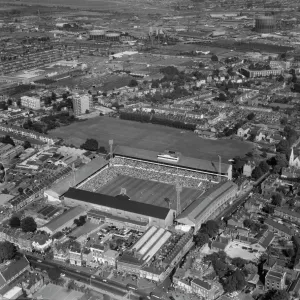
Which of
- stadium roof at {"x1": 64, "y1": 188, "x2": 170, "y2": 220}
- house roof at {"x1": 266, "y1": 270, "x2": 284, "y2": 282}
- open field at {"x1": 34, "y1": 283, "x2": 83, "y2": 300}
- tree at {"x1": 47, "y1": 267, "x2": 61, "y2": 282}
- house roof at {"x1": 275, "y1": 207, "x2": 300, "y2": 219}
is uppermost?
stadium roof at {"x1": 64, "y1": 188, "x2": 170, "y2": 220}

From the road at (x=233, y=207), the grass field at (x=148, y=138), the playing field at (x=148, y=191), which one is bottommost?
the road at (x=233, y=207)

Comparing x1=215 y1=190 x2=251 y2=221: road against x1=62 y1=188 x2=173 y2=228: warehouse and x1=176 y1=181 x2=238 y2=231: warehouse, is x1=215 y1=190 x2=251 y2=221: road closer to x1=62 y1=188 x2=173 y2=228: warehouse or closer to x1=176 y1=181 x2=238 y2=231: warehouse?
x1=176 y1=181 x2=238 y2=231: warehouse

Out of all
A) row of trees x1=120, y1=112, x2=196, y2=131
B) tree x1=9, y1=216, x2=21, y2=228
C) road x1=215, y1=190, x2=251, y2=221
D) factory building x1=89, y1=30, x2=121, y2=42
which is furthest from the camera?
factory building x1=89, y1=30, x2=121, y2=42

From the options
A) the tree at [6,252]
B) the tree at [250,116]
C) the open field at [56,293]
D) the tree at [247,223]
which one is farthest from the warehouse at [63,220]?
the tree at [250,116]

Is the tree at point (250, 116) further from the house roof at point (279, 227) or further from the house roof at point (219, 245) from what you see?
the house roof at point (219, 245)

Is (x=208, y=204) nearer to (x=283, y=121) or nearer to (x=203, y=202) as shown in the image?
(x=203, y=202)

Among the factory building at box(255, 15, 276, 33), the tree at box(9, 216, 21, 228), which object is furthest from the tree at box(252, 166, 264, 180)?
the factory building at box(255, 15, 276, 33)
